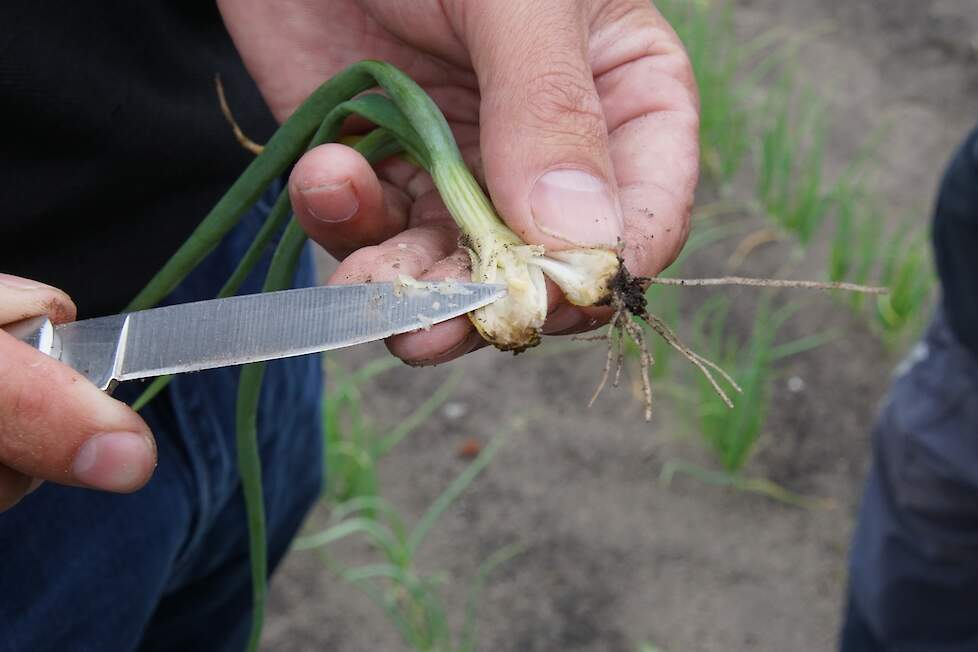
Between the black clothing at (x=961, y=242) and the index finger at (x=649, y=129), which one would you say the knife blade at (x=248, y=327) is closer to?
the index finger at (x=649, y=129)

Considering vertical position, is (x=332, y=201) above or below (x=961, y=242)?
above

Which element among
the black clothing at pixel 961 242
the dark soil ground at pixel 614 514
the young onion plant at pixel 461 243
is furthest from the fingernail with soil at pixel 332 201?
the dark soil ground at pixel 614 514

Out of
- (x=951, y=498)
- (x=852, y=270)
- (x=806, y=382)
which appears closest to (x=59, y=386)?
(x=951, y=498)

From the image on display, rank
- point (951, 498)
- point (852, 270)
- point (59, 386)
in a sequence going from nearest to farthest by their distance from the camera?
1. point (59, 386)
2. point (951, 498)
3. point (852, 270)

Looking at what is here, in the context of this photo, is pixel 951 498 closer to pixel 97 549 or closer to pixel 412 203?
pixel 412 203

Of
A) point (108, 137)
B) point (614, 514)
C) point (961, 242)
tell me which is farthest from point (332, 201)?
point (614, 514)

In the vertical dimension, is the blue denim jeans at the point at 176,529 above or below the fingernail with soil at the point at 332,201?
below

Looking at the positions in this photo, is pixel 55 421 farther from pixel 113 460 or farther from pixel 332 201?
pixel 332 201
